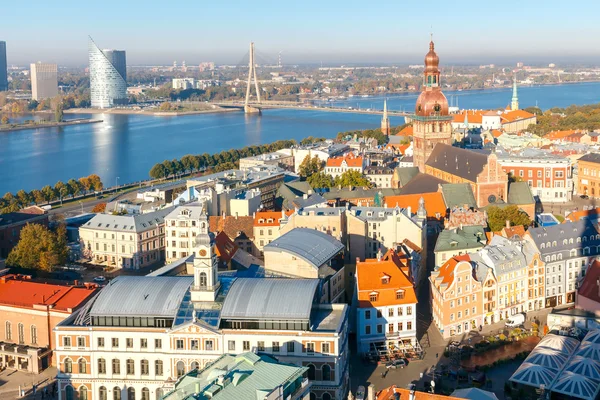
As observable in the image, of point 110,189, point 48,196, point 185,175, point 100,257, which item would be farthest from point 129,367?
point 185,175

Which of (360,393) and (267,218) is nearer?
(360,393)

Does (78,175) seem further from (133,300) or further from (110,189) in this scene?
(133,300)

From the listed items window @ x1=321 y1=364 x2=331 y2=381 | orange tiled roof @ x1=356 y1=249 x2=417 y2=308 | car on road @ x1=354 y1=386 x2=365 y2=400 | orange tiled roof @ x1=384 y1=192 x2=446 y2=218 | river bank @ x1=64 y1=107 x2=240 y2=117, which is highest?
river bank @ x1=64 y1=107 x2=240 y2=117

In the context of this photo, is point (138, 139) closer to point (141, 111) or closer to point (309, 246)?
point (141, 111)

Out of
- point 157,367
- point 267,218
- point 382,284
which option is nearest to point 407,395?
point 157,367

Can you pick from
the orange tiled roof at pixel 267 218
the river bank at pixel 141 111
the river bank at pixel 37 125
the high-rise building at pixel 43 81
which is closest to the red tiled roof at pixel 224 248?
the orange tiled roof at pixel 267 218

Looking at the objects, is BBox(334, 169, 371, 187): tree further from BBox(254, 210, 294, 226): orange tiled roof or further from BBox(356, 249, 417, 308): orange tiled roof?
BBox(356, 249, 417, 308): orange tiled roof

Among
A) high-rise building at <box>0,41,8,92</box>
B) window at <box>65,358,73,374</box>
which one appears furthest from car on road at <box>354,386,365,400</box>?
high-rise building at <box>0,41,8,92</box>
